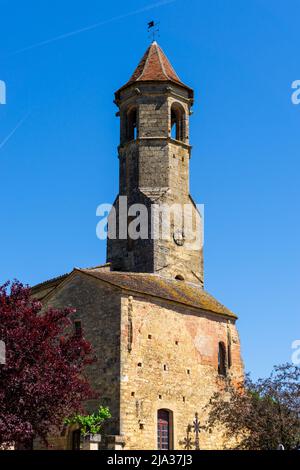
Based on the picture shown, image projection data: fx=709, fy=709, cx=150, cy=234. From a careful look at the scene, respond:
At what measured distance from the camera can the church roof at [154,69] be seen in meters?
36.2

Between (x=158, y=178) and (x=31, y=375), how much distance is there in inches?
618

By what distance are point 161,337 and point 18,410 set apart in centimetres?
887

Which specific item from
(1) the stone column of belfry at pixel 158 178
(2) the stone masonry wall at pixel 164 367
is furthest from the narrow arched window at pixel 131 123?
(2) the stone masonry wall at pixel 164 367

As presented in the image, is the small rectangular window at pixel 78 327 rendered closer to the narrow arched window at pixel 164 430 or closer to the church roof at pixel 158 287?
the church roof at pixel 158 287

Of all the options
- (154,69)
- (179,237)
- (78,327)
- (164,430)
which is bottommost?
(164,430)

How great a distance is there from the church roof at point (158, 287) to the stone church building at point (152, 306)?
0.07 m

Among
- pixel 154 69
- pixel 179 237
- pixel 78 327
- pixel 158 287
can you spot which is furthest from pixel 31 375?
pixel 154 69

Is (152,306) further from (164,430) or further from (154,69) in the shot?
(154,69)

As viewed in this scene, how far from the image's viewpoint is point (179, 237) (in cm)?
3481

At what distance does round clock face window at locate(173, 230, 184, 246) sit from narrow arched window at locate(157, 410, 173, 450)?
9.15m

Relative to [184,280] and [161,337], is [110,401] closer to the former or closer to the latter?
[161,337]

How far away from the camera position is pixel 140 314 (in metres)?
28.5
